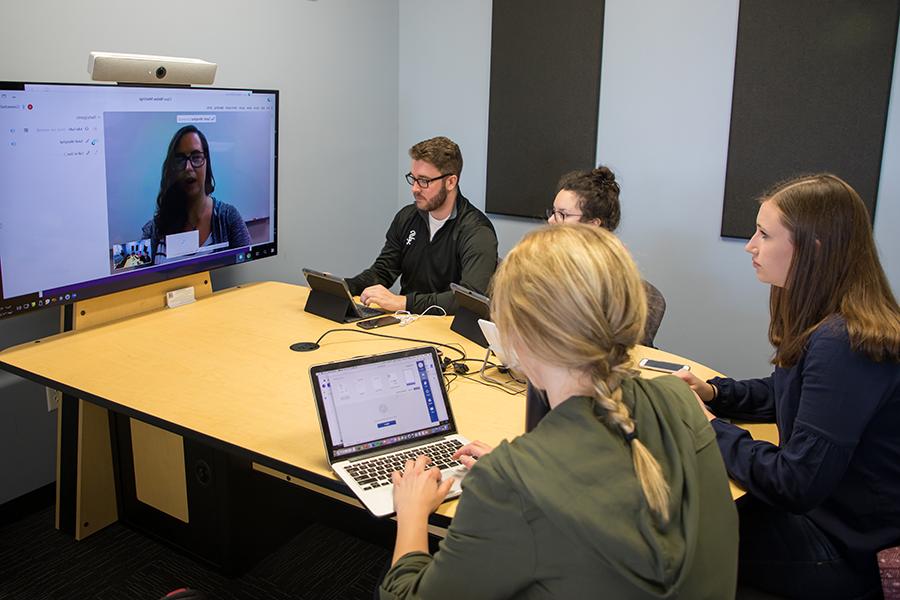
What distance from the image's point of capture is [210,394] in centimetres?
208

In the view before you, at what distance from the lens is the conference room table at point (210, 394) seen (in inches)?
73.0

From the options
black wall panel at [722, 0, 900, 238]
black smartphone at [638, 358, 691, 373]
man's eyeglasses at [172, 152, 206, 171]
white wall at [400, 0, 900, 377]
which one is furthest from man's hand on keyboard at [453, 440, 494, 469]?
black wall panel at [722, 0, 900, 238]

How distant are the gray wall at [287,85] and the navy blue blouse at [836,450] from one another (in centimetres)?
242

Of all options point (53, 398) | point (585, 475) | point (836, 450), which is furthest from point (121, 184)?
point (836, 450)

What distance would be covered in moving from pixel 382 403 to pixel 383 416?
0.03m

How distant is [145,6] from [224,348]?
1381 millimetres

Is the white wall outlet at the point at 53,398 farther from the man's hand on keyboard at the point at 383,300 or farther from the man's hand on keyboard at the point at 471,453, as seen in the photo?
the man's hand on keyboard at the point at 471,453

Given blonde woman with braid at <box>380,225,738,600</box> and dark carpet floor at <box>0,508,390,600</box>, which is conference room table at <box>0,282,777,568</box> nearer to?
dark carpet floor at <box>0,508,390,600</box>

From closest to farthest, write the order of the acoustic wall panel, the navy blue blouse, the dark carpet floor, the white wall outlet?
the navy blue blouse < the dark carpet floor < the white wall outlet < the acoustic wall panel

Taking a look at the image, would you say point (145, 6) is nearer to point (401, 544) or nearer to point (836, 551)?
point (401, 544)

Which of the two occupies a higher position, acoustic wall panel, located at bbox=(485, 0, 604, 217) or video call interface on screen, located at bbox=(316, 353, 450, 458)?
acoustic wall panel, located at bbox=(485, 0, 604, 217)

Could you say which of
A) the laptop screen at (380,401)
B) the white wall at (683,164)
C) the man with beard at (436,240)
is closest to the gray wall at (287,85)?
the man with beard at (436,240)

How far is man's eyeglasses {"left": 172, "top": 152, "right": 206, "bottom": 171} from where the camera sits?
276 centimetres

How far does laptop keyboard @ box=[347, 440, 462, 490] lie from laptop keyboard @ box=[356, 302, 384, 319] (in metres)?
1.12
